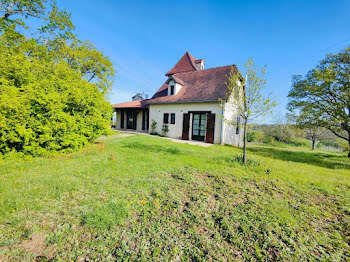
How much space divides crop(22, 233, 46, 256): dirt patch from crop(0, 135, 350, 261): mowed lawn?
11 millimetres

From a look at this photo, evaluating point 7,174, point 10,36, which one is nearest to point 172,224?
point 7,174

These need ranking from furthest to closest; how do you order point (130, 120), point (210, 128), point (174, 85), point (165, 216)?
point (130, 120)
point (174, 85)
point (210, 128)
point (165, 216)

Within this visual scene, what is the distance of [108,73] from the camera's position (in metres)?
15.7

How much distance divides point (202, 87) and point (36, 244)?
42.0 feet

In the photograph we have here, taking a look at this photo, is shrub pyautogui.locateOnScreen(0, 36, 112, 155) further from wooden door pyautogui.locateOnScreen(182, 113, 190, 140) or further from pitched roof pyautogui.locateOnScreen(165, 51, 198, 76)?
pitched roof pyautogui.locateOnScreen(165, 51, 198, 76)

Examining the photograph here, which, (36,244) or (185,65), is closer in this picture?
(36,244)

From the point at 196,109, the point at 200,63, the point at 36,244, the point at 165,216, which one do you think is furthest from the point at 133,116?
the point at 36,244

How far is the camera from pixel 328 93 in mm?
8531

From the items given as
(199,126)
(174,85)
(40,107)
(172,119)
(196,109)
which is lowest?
(199,126)

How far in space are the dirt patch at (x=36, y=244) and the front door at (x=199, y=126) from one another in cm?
1052

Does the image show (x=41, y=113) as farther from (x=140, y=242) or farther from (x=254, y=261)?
(x=254, y=261)

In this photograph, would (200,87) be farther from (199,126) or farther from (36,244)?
(36,244)

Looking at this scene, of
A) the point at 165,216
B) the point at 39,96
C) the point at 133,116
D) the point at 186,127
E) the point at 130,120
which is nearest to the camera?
the point at 165,216

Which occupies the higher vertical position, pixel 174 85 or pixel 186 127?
pixel 174 85
